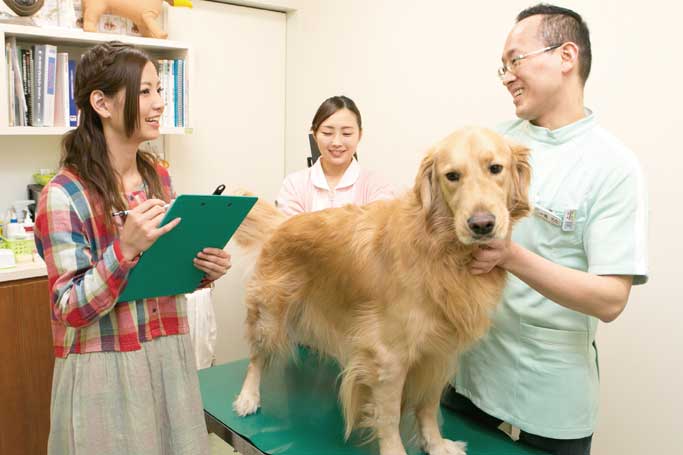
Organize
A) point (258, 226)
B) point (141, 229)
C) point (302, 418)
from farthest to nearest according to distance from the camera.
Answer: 1. point (258, 226)
2. point (302, 418)
3. point (141, 229)

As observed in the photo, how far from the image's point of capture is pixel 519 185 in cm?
150

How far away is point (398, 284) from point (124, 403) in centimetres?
77

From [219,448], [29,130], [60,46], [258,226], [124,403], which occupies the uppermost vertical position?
[60,46]

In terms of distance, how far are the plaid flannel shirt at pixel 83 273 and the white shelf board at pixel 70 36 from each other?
183 centimetres

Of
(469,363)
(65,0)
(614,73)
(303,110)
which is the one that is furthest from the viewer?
(303,110)

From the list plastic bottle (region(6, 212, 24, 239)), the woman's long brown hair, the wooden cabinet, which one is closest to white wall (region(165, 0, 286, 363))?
plastic bottle (region(6, 212, 24, 239))

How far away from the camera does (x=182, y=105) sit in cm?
346

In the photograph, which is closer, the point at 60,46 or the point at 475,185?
the point at 475,185

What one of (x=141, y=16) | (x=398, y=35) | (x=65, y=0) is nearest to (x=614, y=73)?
(x=398, y=35)

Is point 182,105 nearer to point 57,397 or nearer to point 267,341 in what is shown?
point 267,341

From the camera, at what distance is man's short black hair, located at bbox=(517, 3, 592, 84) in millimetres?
1554

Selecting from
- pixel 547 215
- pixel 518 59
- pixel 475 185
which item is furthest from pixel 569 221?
pixel 518 59

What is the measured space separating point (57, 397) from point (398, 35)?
8.68 ft

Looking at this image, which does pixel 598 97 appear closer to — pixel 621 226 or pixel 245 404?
pixel 621 226
